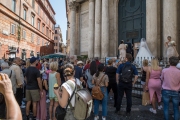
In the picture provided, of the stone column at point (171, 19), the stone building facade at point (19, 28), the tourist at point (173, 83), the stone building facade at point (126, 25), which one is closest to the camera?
the tourist at point (173, 83)

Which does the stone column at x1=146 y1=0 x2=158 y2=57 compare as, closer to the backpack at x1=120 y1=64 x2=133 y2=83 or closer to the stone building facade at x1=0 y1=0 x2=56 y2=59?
the backpack at x1=120 y1=64 x2=133 y2=83

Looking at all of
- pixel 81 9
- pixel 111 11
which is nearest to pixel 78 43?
pixel 81 9

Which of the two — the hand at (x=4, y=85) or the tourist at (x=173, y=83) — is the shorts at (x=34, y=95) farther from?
the tourist at (x=173, y=83)

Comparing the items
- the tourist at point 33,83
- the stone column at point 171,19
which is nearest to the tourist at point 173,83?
the tourist at point 33,83

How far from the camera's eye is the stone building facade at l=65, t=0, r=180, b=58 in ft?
32.9

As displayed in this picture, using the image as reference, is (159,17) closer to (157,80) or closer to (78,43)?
(157,80)

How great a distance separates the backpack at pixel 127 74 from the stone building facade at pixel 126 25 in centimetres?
597

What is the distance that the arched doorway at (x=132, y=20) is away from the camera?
499 inches

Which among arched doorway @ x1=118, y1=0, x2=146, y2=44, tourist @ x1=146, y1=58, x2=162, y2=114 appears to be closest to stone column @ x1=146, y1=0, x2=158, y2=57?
arched doorway @ x1=118, y1=0, x2=146, y2=44

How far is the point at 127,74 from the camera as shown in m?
5.12

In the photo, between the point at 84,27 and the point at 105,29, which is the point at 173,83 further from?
the point at 84,27

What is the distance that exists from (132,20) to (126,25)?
71 centimetres

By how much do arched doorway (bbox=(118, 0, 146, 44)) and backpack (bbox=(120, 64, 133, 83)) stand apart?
26.6 ft

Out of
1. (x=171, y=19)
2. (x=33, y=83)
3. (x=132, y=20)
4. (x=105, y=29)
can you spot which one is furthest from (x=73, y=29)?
(x=33, y=83)
